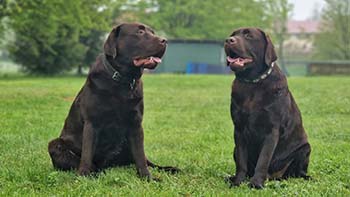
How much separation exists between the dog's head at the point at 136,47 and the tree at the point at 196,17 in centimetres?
4417

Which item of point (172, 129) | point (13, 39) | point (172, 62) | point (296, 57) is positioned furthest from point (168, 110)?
point (296, 57)

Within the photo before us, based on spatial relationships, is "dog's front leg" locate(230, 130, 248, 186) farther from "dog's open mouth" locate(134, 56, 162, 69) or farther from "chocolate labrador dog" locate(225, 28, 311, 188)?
"dog's open mouth" locate(134, 56, 162, 69)

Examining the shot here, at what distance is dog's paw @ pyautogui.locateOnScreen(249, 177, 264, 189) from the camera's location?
15.7 feet

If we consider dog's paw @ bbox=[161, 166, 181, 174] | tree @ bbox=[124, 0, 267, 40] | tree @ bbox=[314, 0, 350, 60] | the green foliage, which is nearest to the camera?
dog's paw @ bbox=[161, 166, 181, 174]

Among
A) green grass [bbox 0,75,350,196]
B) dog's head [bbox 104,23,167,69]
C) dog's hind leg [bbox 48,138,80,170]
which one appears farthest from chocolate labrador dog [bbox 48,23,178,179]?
green grass [bbox 0,75,350,196]

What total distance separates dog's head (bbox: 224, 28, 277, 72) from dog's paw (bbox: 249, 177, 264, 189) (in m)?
0.98

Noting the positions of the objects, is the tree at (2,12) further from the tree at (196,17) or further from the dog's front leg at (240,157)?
the tree at (196,17)

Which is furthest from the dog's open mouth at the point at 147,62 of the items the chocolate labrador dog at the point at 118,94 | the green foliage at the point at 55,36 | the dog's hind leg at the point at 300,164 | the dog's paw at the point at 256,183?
the green foliage at the point at 55,36

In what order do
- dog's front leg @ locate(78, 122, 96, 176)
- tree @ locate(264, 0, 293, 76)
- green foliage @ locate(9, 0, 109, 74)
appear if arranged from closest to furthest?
dog's front leg @ locate(78, 122, 96, 176)
green foliage @ locate(9, 0, 109, 74)
tree @ locate(264, 0, 293, 76)

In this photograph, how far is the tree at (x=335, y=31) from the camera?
48469 millimetres

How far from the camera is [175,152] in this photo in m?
6.91

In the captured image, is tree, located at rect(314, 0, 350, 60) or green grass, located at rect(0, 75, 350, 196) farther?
tree, located at rect(314, 0, 350, 60)

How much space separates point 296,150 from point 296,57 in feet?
201

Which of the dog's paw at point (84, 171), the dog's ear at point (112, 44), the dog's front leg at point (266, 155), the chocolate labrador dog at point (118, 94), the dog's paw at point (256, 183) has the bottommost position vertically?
the dog's paw at point (256, 183)
